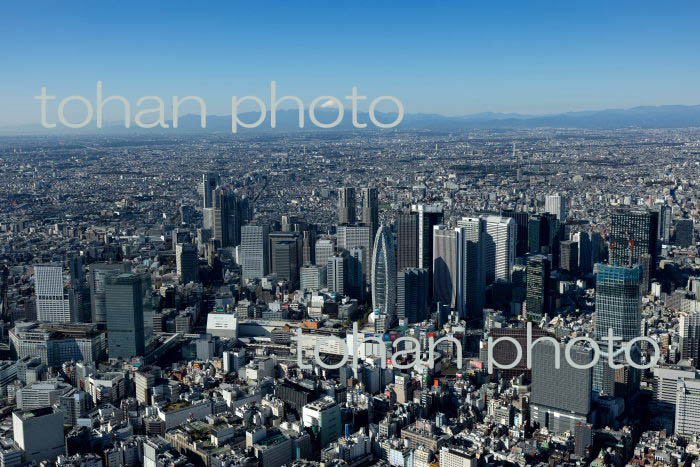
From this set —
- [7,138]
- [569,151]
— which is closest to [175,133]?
[7,138]

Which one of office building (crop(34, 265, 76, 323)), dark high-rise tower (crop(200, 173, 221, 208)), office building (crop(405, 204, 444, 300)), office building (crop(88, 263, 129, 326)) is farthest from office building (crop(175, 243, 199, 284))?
dark high-rise tower (crop(200, 173, 221, 208))

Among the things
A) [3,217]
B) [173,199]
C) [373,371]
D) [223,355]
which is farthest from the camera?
[173,199]

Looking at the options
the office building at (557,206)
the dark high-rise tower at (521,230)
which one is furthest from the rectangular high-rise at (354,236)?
the office building at (557,206)

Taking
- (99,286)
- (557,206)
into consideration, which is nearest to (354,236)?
(99,286)

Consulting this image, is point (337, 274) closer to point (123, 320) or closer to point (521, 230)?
point (123, 320)

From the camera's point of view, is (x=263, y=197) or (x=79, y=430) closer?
(x=79, y=430)

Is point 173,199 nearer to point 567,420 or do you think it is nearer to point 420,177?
point 420,177
